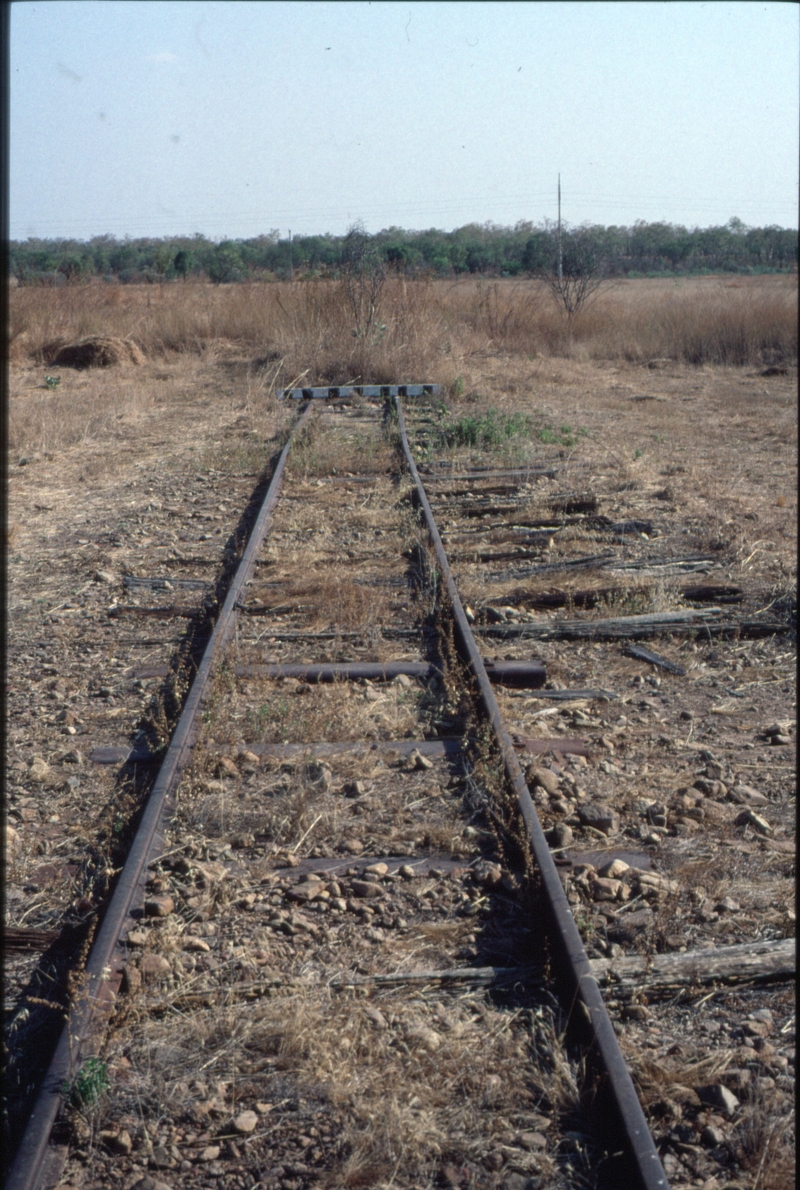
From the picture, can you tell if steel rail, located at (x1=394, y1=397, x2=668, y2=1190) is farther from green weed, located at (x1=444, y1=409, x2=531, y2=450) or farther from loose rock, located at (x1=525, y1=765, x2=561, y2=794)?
green weed, located at (x1=444, y1=409, x2=531, y2=450)

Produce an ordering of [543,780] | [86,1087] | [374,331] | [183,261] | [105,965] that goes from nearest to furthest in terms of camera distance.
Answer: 1. [86,1087]
2. [105,965]
3. [543,780]
4. [374,331]
5. [183,261]

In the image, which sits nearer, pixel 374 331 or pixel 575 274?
pixel 374 331

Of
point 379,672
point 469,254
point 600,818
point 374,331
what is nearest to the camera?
point 600,818

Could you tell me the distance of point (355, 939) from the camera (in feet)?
10.4

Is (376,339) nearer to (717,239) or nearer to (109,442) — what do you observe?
(109,442)

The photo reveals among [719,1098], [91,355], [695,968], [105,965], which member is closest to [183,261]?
[91,355]

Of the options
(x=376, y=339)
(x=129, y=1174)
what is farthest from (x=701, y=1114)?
(x=376, y=339)

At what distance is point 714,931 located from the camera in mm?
3178

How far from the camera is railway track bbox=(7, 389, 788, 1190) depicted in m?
2.39

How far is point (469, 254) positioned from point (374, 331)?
60.6 ft

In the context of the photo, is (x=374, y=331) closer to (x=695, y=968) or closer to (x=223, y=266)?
(x=695, y=968)

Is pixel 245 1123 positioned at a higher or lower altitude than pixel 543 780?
lower

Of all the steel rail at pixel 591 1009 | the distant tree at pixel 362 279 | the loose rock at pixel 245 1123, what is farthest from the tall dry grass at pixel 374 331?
the loose rock at pixel 245 1123

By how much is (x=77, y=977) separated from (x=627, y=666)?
11.1 feet
